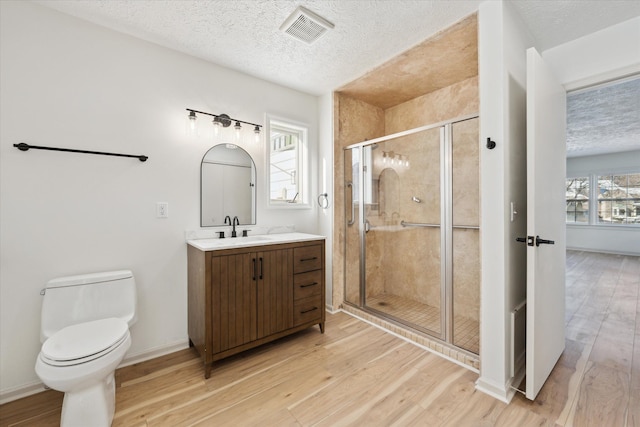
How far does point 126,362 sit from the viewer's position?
Answer: 198 centimetres

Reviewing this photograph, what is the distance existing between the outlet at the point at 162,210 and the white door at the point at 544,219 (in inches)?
100

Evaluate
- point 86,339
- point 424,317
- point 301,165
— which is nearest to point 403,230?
point 424,317

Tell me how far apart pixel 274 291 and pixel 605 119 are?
563cm

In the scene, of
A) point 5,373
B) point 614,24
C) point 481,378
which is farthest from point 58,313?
point 614,24

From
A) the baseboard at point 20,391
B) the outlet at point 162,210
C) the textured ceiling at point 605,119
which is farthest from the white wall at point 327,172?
the baseboard at point 20,391

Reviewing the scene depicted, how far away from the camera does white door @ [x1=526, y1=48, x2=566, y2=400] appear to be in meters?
1.53

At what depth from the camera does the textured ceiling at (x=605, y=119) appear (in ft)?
10.5

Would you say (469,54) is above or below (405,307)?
above

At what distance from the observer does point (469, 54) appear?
2.22 metres

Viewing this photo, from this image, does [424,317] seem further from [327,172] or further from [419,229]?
[327,172]

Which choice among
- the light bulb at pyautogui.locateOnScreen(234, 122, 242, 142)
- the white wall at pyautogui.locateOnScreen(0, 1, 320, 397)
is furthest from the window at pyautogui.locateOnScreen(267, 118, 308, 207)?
the white wall at pyautogui.locateOnScreen(0, 1, 320, 397)

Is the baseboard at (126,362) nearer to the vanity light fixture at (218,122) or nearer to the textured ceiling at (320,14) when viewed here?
the vanity light fixture at (218,122)

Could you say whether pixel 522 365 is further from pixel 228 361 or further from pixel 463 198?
pixel 228 361

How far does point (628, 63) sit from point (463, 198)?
1.31 m
